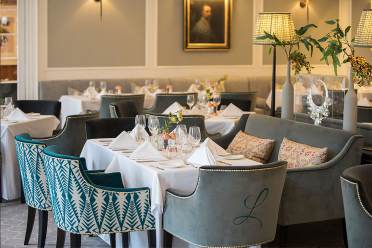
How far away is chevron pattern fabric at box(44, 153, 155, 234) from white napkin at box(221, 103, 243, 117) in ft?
11.9

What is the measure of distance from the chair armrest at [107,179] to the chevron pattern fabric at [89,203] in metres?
0.32

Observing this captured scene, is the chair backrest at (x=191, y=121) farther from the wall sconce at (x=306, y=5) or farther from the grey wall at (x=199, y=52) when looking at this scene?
the wall sconce at (x=306, y=5)

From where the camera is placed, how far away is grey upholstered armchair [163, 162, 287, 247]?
14.8ft

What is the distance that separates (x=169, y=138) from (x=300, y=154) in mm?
1057

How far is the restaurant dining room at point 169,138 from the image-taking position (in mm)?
4641

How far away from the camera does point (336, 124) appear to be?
6484 mm

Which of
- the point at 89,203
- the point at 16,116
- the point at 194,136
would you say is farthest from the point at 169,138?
the point at 16,116

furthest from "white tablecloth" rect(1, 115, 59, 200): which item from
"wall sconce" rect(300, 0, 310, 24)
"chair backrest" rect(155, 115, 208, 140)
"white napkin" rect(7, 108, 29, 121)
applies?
"wall sconce" rect(300, 0, 310, 24)

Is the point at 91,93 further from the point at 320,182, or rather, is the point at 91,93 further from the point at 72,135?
the point at 320,182

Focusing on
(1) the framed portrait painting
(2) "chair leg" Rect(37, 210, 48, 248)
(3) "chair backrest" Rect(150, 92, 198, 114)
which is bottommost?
(2) "chair leg" Rect(37, 210, 48, 248)

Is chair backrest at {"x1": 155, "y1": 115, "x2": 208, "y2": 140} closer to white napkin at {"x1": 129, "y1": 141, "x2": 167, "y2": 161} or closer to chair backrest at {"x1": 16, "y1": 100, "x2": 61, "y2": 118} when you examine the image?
white napkin at {"x1": 129, "y1": 141, "x2": 167, "y2": 161}

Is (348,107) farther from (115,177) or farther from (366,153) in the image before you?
(115,177)

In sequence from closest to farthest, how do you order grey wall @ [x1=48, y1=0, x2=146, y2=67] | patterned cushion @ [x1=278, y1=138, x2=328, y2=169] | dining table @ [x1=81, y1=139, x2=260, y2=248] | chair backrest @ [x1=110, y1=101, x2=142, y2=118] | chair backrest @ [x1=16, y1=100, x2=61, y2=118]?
dining table @ [x1=81, y1=139, x2=260, y2=248]
patterned cushion @ [x1=278, y1=138, x2=328, y2=169]
chair backrest @ [x1=110, y1=101, x2=142, y2=118]
chair backrest @ [x1=16, y1=100, x2=61, y2=118]
grey wall @ [x1=48, y1=0, x2=146, y2=67]

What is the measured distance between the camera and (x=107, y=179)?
529cm
